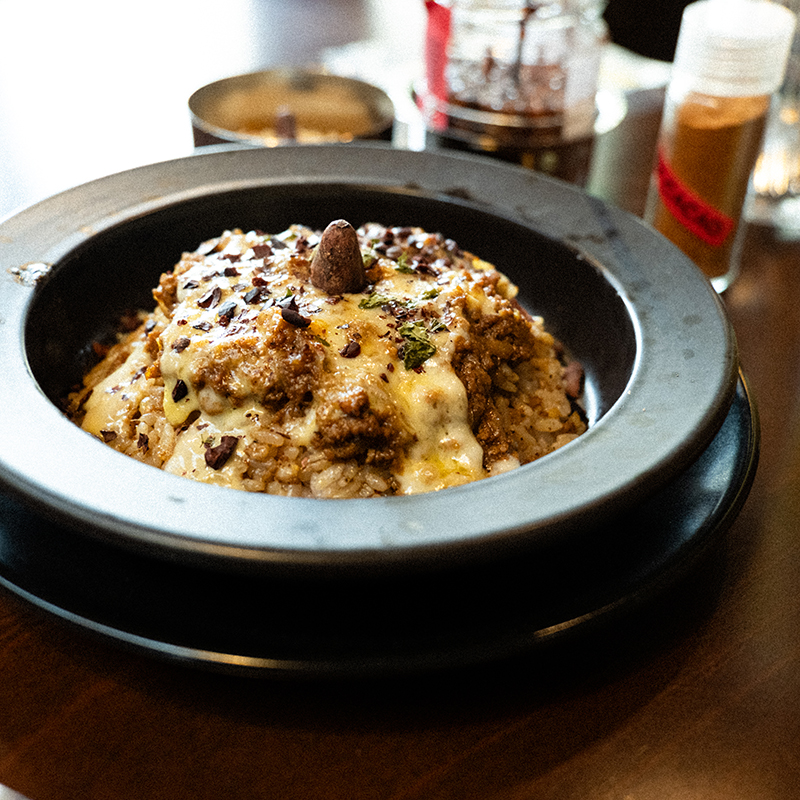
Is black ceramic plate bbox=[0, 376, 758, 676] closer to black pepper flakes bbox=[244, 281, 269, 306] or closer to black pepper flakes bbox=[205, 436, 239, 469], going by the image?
black pepper flakes bbox=[205, 436, 239, 469]

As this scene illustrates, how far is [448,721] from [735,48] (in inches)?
60.3

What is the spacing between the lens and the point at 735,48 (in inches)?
72.7

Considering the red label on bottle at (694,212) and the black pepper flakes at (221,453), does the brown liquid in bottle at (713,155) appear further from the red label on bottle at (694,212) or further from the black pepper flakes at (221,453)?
the black pepper flakes at (221,453)

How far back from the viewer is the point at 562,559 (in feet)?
3.58

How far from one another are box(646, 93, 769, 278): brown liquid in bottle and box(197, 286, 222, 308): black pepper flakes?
3.94 feet

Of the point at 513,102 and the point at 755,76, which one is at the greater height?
the point at 755,76

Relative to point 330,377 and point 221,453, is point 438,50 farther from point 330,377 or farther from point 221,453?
point 221,453

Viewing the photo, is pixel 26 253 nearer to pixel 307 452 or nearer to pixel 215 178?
pixel 215 178

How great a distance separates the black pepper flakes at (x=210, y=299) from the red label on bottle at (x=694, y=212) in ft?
3.89

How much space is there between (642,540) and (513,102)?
61.9 inches

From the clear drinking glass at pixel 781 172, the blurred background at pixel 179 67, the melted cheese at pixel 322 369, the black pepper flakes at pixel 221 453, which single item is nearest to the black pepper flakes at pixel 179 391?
the melted cheese at pixel 322 369

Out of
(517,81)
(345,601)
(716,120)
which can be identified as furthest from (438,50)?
(345,601)

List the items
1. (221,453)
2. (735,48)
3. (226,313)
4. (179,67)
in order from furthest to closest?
1. (179,67)
2. (735,48)
3. (226,313)
4. (221,453)


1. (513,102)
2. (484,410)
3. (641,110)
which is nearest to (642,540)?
(484,410)
